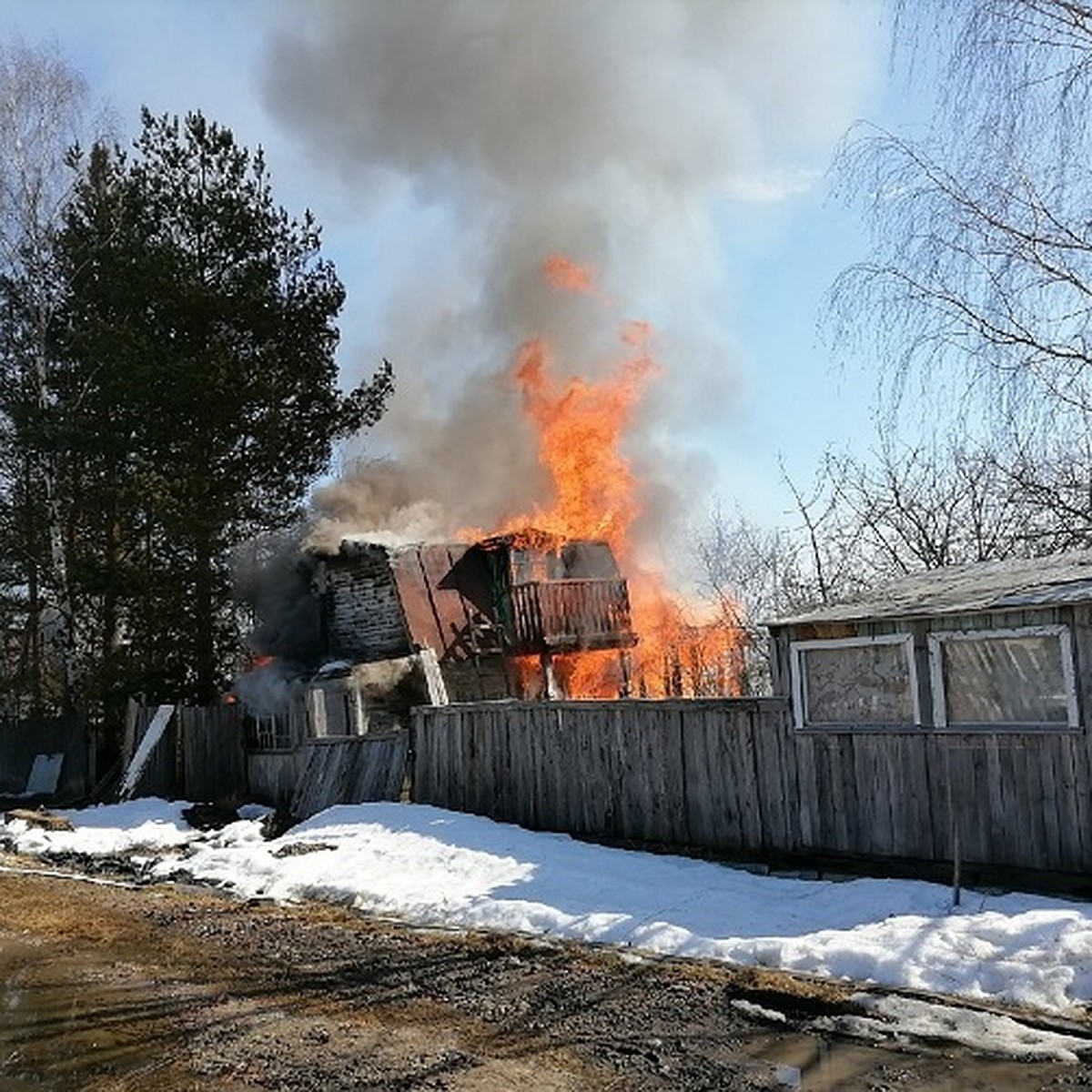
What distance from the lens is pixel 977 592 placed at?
9906mm

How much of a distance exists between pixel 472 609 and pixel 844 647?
14977 mm

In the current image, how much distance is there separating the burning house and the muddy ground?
555 inches

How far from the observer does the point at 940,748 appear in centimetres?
959

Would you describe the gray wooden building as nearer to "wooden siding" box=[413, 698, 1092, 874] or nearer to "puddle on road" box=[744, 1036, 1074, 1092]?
"wooden siding" box=[413, 698, 1092, 874]

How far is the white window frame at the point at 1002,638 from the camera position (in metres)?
8.81

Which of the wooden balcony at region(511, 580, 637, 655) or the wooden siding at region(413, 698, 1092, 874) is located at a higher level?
the wooden balcony at region(511, 580, 637, 655)

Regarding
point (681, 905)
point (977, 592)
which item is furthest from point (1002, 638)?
point (681, 905)

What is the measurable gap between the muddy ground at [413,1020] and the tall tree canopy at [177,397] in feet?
44.2

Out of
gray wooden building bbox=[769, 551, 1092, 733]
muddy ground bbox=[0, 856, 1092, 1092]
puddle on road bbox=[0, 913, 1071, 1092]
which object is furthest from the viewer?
gray wooden building bbox=[769, 551, 1092, 733]

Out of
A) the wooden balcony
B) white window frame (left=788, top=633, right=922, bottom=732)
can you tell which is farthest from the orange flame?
white window frame (left=788, top=633, right=922, bottom=732)

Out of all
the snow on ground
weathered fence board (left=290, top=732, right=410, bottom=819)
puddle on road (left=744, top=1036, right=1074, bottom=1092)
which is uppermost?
weathered fence board (left=290, top=732, right=410, bottom=819)

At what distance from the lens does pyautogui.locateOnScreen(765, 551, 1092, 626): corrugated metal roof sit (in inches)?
356

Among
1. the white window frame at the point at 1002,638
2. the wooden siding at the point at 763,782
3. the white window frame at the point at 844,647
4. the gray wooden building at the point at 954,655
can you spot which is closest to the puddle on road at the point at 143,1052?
the wooden siding at the point at 763,782

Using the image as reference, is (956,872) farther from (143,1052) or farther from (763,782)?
(143,1052)
